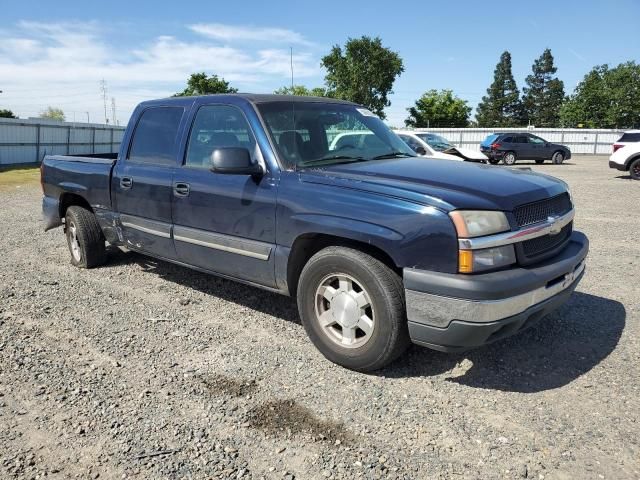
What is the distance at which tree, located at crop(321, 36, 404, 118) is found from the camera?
211ft

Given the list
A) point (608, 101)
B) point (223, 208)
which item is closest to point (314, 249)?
point (223, 208)

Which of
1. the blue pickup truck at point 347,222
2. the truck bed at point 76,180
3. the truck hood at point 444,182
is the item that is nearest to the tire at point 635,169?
the blue pickup truck at point 347,222

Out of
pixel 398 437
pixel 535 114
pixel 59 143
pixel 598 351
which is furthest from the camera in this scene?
pixel 535 114

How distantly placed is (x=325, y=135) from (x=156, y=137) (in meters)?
1.69

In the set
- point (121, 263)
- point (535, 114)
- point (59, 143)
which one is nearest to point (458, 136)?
point (59, 143)

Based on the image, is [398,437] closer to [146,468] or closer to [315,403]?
[315,403]

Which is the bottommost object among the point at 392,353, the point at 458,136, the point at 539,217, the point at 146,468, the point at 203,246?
the point at 146,468

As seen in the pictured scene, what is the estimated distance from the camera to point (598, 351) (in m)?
3.81

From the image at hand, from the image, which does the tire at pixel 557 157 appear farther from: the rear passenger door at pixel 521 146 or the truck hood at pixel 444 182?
the truck hood at pixel 444 182

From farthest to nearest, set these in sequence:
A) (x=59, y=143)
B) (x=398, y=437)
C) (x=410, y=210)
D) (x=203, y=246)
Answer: (x=59, y=143) → (x=203, y=246) → (x=410, y=210) → (x=398, y=437)

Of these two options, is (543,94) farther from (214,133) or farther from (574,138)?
(214,133)

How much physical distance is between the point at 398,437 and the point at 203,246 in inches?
89.8

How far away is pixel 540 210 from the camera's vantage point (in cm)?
336

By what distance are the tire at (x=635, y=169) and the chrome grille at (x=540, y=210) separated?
620 inches
